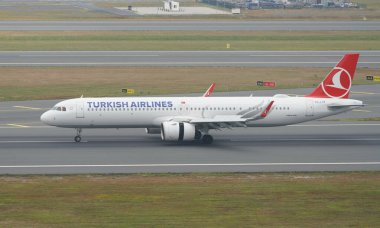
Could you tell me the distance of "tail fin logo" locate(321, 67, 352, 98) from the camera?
57459 millimetres

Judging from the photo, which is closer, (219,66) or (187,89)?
(187,89)

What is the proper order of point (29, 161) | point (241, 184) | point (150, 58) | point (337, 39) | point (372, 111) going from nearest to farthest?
point (241, 184), point (29, 161), point (372, 111), point (150, 58), point (337, 39)

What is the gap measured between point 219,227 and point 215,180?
9116 millimetres

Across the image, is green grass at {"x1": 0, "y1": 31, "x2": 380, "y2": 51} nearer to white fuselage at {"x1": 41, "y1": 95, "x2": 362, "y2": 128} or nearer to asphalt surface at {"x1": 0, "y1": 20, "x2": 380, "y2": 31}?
asphalt surface at {"x1": 0, "y1": 20, "x2": 380, "y2": 31}

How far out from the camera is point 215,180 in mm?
43156

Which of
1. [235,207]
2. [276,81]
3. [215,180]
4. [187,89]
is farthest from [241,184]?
[276,81]

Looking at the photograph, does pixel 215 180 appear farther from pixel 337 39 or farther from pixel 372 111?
pixel 337 39

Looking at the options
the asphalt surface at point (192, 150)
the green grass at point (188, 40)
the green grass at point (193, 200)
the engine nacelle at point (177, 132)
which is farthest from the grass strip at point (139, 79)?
the green grass at point (193, 200)

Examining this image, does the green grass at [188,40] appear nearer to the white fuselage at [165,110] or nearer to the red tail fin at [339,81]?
the red tail fin at [339,81]

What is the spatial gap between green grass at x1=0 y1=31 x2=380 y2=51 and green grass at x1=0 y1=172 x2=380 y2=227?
7299 cm

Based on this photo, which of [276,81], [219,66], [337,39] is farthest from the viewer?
[337,39]

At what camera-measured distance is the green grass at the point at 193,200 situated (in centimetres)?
3516

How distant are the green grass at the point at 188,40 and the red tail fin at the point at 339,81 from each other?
192 feet

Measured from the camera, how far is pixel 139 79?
289 feet
